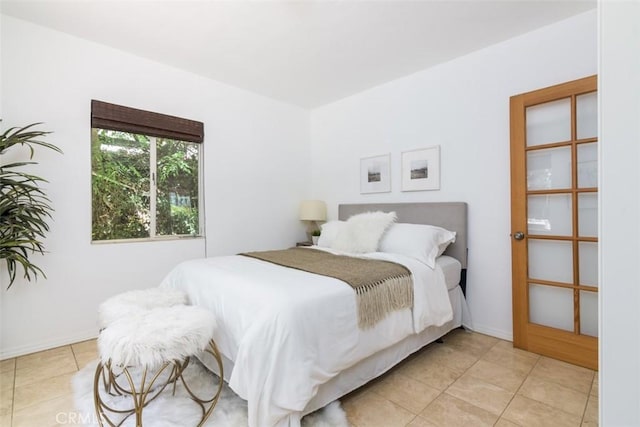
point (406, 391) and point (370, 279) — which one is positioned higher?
point (370, 279)

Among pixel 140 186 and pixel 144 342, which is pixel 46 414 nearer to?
pixel 144 342

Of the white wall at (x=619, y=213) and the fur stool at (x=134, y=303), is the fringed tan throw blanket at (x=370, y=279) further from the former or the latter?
the white wall at (x=619, y=213)

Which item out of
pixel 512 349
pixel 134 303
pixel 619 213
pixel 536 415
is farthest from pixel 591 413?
pixel 134 303

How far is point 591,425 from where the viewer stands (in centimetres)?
152

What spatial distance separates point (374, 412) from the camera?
165 centimetres

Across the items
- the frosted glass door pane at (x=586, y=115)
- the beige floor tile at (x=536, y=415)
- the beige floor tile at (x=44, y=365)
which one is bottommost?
the beige floor tile at (x=536, y=415)

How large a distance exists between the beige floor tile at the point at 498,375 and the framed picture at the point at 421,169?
163cm

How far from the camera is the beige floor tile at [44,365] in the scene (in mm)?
2025

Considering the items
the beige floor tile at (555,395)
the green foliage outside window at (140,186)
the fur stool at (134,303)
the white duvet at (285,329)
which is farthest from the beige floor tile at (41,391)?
the beige floor tile at (555,395)

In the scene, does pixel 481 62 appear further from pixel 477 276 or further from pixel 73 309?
pixel 73 309

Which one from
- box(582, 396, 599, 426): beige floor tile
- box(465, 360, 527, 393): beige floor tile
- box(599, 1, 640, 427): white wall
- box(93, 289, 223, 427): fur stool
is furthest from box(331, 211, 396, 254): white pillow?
box(599, 1, 640, 427): white wall

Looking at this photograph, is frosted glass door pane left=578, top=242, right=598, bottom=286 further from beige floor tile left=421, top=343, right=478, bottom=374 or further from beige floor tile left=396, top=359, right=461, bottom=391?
beige floor tile left=396, top=359, right=461, bottom=391

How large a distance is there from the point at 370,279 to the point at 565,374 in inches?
59.8

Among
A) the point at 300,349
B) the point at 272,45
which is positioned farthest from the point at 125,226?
the point at 300,349
